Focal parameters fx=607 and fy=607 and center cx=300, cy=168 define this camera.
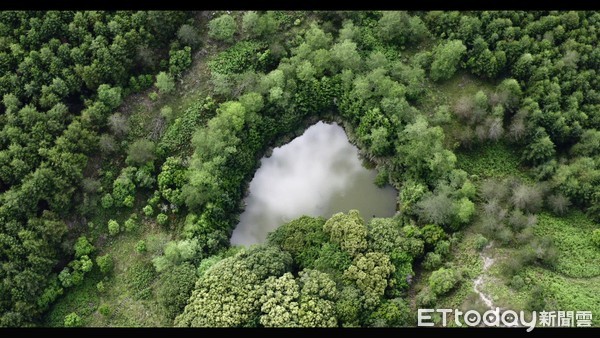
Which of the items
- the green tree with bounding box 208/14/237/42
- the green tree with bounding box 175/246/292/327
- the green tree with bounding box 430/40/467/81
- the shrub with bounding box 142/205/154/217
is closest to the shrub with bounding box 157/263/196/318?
the green tree with bounding box 175/246/292/327

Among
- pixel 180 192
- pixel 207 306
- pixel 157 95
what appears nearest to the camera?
pixel 207 306

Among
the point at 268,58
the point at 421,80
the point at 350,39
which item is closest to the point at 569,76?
the point at 421,80

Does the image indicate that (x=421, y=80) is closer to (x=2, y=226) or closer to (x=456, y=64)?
(x=456, y=64)

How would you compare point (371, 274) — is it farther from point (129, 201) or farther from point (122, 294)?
point (129, 201)

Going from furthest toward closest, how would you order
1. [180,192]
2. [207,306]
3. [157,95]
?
[157,95] → [180,192] → [207,306]

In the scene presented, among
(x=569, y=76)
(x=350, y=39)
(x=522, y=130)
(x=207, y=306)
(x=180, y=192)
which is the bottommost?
(x=207, y=306)

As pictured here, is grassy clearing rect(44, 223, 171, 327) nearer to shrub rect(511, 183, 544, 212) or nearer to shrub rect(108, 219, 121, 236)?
shrub rect(108, 219, 121, 236)
